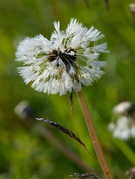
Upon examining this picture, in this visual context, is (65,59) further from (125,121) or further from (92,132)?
(125,121)

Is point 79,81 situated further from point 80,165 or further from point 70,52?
point 80,165

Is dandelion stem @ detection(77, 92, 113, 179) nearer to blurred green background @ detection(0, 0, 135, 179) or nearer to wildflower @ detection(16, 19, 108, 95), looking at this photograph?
wildflower @ detection(16, 19, 108, 95)

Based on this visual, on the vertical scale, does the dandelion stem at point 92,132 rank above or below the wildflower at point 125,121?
above

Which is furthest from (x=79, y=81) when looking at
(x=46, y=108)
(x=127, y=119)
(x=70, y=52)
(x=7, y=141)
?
(x=46, y=108)

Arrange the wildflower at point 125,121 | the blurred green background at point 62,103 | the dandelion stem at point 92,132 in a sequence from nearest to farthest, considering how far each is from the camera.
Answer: the dandelion stem at point 92,132
the wildflower at point 125,121
the blurred green background at point 62,103

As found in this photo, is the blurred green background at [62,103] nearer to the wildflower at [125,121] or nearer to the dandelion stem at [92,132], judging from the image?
the wildflower at [125,121]

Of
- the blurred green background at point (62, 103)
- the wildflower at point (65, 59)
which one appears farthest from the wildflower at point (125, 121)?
the wildflower at point (65, 59)
